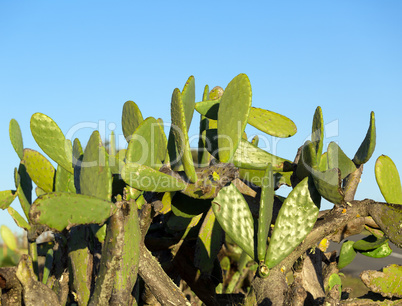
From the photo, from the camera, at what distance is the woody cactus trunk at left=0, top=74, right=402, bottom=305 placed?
2188 mm

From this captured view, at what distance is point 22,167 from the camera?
3240mm

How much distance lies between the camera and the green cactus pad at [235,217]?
2391 mm

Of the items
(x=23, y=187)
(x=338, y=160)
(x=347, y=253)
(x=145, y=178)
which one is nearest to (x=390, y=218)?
(x=338, y=160)

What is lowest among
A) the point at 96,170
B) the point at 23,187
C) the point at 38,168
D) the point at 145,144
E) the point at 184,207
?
the point at 23,187

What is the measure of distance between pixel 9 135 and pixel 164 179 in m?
1.38

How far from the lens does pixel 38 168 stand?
2916 millimetres

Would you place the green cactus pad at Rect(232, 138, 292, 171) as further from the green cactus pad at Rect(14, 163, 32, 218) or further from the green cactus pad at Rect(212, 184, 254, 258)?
the green cactus pad at Rect(14, 163, 32, 218)

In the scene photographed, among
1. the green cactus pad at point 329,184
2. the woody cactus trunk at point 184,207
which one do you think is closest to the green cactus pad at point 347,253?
the woody cactus trunk at point 184,207

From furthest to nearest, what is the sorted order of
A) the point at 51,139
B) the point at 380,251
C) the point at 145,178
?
the point at 380,251, the point at 51,139, the point at 145,178

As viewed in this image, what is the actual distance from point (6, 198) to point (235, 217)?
180cm

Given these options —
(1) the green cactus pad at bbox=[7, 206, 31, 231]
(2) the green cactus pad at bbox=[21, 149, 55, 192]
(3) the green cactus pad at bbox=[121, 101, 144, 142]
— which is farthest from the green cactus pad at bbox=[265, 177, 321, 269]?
(1) the green cactus pad at bbox=[7, 206, 31, 231]

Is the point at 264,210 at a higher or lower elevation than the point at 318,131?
lower

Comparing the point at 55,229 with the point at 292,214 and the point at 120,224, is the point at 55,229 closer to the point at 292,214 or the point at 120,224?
the point at 120,224

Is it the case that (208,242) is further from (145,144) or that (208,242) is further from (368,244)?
(368,244)
